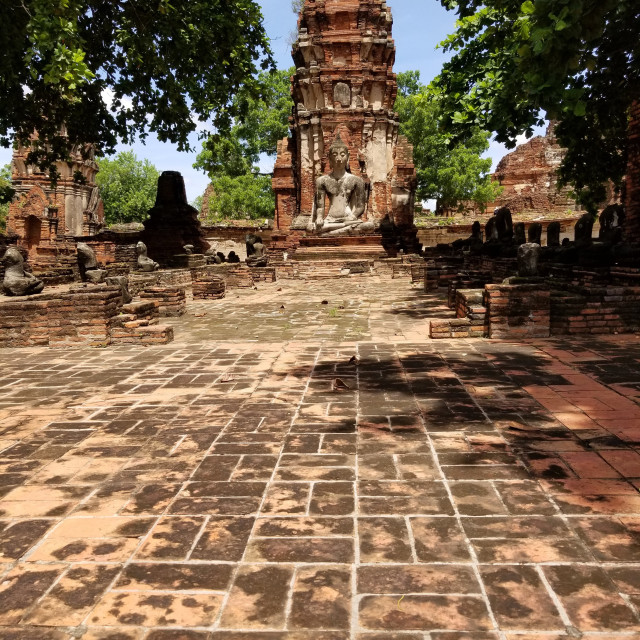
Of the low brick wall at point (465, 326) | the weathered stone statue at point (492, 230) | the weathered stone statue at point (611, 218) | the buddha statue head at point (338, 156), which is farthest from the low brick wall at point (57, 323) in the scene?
the buddha statue head at point (338, 156)

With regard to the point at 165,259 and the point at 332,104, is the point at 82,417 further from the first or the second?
the point at 332,104

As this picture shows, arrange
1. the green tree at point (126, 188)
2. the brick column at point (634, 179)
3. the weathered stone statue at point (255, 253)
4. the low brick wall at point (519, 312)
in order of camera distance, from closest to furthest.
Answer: the low brick wall at point (519, 312) < the brick column at point (634, 179) < the weathered stone statue at point (255, 253) < the green tree at point (126, 188)

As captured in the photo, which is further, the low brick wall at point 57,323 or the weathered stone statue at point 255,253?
the weathered stone statue at point 255,253

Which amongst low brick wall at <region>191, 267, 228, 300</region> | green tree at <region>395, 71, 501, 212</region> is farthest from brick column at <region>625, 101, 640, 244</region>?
green tree at <region>395, 71, 501, 212</region>

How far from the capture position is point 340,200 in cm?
1872

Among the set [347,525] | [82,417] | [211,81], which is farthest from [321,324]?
[211,81]

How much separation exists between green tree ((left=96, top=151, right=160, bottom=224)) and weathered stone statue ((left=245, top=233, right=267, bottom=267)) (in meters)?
26.1

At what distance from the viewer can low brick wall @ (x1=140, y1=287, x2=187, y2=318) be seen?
31.3 feet

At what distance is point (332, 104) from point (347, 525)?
20.4 m

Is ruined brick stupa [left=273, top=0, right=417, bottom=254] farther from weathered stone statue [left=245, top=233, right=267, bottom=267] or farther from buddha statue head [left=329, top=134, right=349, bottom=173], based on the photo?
weathered stone statue [left=245, top=233, right=267, bottom=267]

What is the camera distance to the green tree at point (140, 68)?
957cm

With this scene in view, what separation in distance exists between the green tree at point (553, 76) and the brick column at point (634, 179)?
12.2 inches

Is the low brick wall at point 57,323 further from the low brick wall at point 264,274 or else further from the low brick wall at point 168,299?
the low brick wall at point 264,274

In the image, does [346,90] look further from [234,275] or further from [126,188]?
[126,188]
